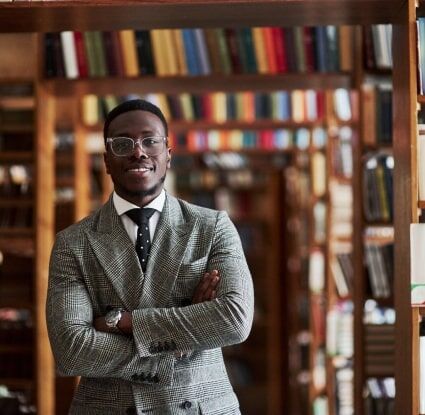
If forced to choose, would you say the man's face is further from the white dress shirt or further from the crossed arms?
the crossed arms

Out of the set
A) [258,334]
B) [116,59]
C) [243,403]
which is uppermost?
[116,59]

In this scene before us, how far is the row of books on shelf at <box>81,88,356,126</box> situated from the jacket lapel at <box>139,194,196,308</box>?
386 cm

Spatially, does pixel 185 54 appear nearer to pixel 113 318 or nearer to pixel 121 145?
pixel 121 145

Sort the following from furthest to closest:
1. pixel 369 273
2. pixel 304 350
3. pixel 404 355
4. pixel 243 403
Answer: pixel 243 403 < pixel 304 350 < pixel 369 273 < pixel 404 355

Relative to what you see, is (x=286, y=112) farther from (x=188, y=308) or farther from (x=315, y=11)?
(x=188, y=308)

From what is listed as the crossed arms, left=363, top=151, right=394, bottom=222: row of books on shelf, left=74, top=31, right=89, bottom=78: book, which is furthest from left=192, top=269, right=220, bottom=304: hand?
left=74, top=31, right=89, bottom=78: book

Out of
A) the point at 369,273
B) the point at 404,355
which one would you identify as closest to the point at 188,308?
the point at 404,355

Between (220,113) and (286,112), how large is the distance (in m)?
0.50

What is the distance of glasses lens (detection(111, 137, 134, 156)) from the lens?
115 inches

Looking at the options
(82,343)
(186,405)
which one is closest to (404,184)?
(186,405)

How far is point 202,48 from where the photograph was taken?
5328 mm

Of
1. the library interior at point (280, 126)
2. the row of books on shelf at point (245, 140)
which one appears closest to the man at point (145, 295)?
the library interior at point (280, 126)

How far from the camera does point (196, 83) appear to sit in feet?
17.9

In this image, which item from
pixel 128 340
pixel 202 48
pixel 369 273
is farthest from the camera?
pixel 202 48
